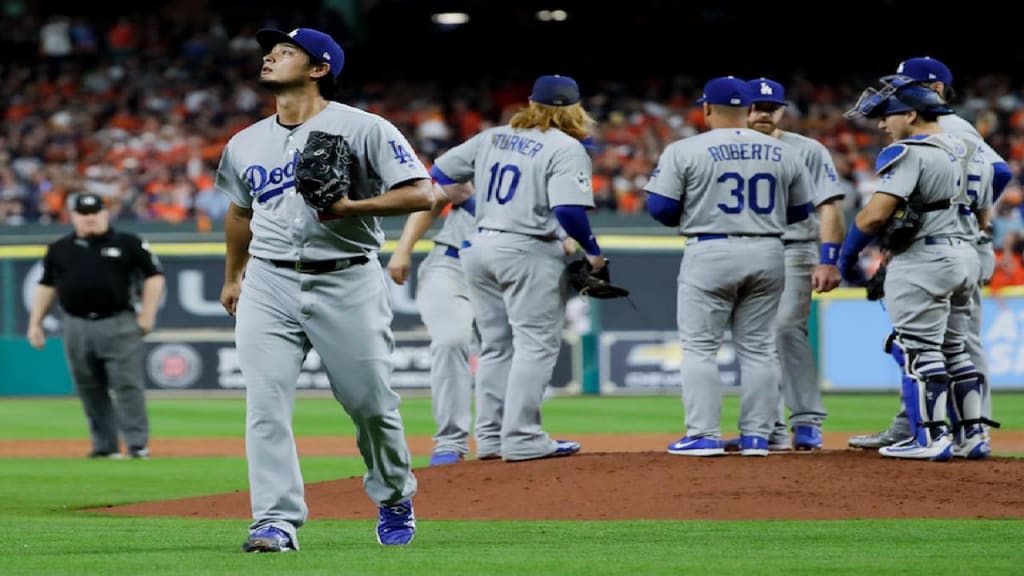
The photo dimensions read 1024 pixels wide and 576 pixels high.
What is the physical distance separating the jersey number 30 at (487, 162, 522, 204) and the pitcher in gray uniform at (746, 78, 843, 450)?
141 centimetres

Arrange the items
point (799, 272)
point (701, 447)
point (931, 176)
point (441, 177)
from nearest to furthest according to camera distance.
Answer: point (931, 176) → point (701, 447) → point (441, 177) → point (799, 272)

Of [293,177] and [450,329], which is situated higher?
[293,177]

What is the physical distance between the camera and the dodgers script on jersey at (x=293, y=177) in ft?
20.3

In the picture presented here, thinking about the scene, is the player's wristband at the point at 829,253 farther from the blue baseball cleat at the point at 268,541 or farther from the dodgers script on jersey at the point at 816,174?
the blue baseball cleat at the point at 268,541

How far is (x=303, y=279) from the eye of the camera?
620cm

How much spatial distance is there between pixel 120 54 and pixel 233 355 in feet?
35.2

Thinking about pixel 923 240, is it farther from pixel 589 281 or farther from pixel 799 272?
pixel 589 281

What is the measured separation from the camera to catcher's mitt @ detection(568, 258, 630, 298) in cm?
923

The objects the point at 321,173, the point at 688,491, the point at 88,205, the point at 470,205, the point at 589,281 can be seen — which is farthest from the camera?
the point at 88,205

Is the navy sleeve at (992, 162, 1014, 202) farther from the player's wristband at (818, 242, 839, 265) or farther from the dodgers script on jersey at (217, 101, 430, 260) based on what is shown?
the dodgers script on jersey at (217, 101, 430, 260)

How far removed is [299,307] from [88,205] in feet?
24.0

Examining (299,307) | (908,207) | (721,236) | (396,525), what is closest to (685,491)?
(721,236)

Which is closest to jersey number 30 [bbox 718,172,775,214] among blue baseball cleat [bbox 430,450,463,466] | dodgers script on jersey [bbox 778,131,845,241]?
dodgers script on jersey [bbox 778,131,845,241]

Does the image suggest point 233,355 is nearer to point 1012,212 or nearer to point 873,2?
point 1012,212
